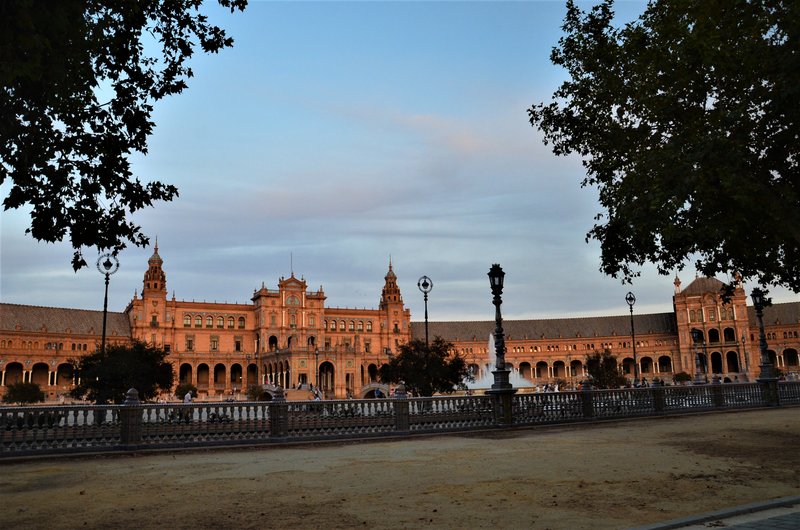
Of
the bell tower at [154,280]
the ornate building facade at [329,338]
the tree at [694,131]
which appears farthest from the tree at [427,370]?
the bell tower at [154,280]

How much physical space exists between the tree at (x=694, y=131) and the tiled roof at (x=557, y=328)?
125243 mm

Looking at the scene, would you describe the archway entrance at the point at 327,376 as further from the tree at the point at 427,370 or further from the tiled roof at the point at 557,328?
the tree at the point at 427,370

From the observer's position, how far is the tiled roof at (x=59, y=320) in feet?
351

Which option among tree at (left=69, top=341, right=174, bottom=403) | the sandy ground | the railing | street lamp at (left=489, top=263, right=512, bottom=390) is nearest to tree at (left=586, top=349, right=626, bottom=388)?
the railing

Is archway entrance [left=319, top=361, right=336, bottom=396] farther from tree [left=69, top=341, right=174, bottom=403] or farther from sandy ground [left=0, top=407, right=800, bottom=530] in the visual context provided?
sandy ground [left=0, top=407, right=800, bottom=530]

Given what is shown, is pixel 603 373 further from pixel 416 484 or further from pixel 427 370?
pixel 416 484

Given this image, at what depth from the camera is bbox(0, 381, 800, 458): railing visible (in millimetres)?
15586

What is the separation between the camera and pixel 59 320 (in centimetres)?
11250

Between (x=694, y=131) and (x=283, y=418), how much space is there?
13.3 m

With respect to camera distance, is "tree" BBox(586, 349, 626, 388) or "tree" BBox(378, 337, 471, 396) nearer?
"tree" BBox(378, 337, 471, 396)

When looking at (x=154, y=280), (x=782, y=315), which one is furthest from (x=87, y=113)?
(x=782, y=315)

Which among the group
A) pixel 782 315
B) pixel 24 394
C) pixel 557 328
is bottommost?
pixel 24 394

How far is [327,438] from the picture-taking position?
711 inches

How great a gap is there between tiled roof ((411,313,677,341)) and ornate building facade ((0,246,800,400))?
0.25 meters
